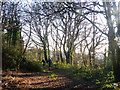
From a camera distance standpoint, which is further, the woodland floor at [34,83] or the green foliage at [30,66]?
the green foliage at [30,66]

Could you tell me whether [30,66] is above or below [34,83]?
above

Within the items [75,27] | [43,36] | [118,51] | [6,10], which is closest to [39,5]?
[6,10]

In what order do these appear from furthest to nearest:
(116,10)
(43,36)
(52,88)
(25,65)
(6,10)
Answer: (43,36), (25,65), (6,10), (116,10), (52,88)

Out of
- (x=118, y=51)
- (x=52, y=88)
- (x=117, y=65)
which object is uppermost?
(x=118, y=51)

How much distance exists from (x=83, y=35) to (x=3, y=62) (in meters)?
18.3

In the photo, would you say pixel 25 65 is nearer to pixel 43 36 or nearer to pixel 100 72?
pixel 100 72

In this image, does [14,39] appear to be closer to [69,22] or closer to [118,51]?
[69,22]

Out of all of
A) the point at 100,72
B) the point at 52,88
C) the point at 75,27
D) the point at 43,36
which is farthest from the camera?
the point at 43,36

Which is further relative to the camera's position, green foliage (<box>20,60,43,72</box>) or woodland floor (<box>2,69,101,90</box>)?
green foliage (<box>20,60,43,72</box>)

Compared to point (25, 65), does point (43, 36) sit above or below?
above

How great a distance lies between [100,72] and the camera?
12.0 m

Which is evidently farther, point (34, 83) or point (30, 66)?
point (30, 66)

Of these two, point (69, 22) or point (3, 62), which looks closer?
point (3, 62)

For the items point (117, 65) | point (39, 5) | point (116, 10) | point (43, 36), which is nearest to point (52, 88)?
point (117, 65)
